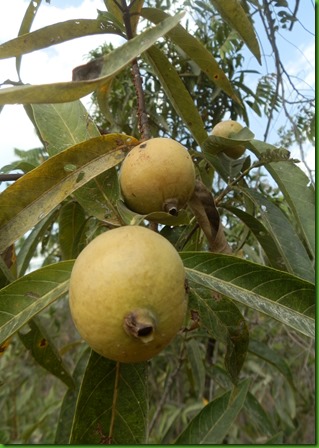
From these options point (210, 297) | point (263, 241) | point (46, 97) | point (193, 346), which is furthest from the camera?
point (193, 346)

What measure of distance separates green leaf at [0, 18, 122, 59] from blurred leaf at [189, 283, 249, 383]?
59 cm

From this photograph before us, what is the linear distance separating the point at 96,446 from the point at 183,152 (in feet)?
1.84

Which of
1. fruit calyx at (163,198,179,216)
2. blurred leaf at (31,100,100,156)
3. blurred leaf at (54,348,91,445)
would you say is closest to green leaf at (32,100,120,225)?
blurred leaf at (31,100,100,156)

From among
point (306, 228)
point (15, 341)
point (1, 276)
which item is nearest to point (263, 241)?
point (306, 228)

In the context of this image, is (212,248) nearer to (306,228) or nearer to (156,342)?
(306,228)

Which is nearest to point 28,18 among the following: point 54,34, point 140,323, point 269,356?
point 54,34

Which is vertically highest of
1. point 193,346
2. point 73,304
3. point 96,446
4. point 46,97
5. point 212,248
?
point 46,97

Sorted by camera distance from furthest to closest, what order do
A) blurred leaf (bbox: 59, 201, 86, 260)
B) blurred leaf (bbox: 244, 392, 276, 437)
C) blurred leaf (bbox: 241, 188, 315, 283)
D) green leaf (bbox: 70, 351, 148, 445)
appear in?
blurred leaf (bbox: 244, 392, 276, 437) < blurred leaf (bbox: 59, 201, 86, 260) < blurred leaf (bbox: 241, 188, 315, 283) < green leaf (bbox: 70, 351, 148, 445)

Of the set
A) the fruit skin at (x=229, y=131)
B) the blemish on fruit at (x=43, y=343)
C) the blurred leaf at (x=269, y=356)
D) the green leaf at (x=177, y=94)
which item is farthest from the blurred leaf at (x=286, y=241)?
the blurred leaf at (x=269, y=356)

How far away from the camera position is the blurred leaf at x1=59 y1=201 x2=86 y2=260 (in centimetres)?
153

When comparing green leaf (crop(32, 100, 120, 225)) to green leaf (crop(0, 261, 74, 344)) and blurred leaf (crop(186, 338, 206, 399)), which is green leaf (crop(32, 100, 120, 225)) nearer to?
green leaf (crop(0, 261, 74, 344))

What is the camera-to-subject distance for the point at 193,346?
2191 mm

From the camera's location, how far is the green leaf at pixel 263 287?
832 mm

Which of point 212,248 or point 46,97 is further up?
point 46,97
